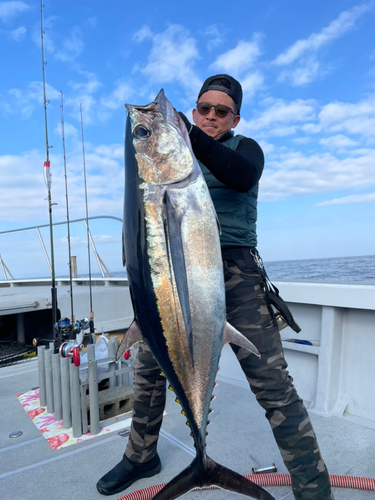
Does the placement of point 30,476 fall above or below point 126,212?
below

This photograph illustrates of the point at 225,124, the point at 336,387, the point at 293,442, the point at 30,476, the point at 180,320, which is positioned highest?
the point at 225,124

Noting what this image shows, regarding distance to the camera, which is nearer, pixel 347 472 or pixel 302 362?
pixel 347 472

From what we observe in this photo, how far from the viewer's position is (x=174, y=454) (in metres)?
2.30

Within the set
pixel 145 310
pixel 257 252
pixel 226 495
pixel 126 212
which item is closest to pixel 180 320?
pixel 145 310

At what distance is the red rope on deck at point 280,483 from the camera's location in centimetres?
183

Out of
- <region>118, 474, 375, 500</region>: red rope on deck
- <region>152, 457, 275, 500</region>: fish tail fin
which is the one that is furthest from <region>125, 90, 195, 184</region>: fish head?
<region>118, 474, 375, 500</region>: red rope on deck

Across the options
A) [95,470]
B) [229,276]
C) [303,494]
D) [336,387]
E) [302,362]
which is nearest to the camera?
[303,494]

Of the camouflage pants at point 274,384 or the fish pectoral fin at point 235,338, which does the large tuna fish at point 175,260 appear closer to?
the fish pectoral fin at point 235,338

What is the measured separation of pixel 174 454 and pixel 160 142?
6.49 feet

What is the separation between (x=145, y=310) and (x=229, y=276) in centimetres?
56

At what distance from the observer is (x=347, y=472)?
2078 mm

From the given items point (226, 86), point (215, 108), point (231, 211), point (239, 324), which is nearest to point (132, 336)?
point (239, 324)

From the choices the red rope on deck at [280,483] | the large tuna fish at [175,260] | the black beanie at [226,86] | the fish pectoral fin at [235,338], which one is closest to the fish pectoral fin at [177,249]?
the large tuna fish at [175,260]

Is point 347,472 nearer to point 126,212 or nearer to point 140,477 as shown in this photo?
point 140,477
